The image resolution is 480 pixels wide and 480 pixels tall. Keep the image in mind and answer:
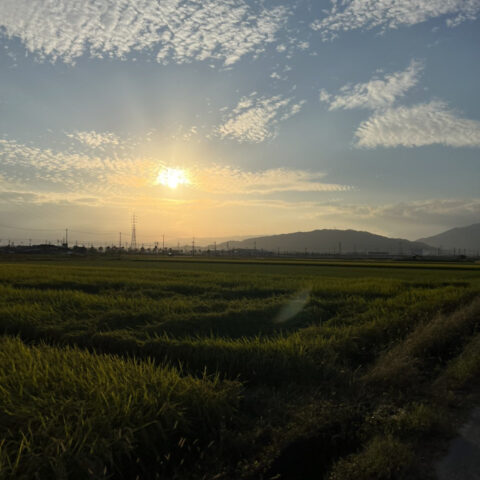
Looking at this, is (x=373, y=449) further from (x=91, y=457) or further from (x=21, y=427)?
(x=21, y=427)

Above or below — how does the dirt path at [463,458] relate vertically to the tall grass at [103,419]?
below

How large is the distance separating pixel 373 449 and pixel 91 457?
9.11 feet

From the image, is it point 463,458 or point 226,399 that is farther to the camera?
point 226,399

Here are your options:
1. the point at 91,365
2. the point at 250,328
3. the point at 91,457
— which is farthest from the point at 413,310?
the point at 91,457

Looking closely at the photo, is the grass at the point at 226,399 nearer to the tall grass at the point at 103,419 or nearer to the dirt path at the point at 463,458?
the tall grass at the point at 103,419

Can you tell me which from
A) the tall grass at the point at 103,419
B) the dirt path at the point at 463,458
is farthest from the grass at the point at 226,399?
the dirt path at the point at 463,458

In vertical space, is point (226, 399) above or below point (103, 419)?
below

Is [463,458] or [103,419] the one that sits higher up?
[103,419]

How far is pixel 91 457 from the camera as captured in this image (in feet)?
11.0

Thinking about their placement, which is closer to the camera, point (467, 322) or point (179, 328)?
point (179, 328)

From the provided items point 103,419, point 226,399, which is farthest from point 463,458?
point 103,419

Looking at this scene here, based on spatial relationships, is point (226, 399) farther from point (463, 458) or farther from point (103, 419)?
point (463, 458)

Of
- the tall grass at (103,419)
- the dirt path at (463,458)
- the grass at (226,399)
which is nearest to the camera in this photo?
the tall grass at (103,419)

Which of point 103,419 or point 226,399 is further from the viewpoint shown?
point 226,399
